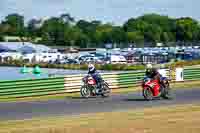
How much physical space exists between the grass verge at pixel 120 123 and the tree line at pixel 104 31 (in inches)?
4843

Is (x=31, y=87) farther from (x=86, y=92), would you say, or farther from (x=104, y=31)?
(x=104, y=31)

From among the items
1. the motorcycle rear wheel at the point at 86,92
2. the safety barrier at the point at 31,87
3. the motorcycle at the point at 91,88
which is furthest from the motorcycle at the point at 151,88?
the safety barrier at the point at 31,87

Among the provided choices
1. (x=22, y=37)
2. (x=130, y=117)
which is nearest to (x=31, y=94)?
(x=130, y=117)

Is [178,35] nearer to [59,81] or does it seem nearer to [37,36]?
[37,36]

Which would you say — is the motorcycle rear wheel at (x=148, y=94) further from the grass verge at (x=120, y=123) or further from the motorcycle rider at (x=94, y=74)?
the grass verge at (x=120, y=123)

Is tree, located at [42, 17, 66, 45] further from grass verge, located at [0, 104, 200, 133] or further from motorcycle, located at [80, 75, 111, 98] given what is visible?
grass verge, located at [0, 104, 200, 133]

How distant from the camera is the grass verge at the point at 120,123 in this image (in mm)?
13344

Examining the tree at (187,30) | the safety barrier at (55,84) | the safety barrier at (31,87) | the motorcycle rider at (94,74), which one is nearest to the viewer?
the motorcycle rider at (94,74)

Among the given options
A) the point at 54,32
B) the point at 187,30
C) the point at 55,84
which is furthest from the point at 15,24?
the point at 55,84

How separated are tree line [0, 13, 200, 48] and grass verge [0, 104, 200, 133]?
12302 centimetres

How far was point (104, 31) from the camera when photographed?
15762 centimetres

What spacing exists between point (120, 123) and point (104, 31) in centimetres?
14316

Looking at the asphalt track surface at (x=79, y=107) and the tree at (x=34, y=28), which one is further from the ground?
the tree at (x=34, y=28)

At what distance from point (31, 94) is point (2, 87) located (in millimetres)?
1543
